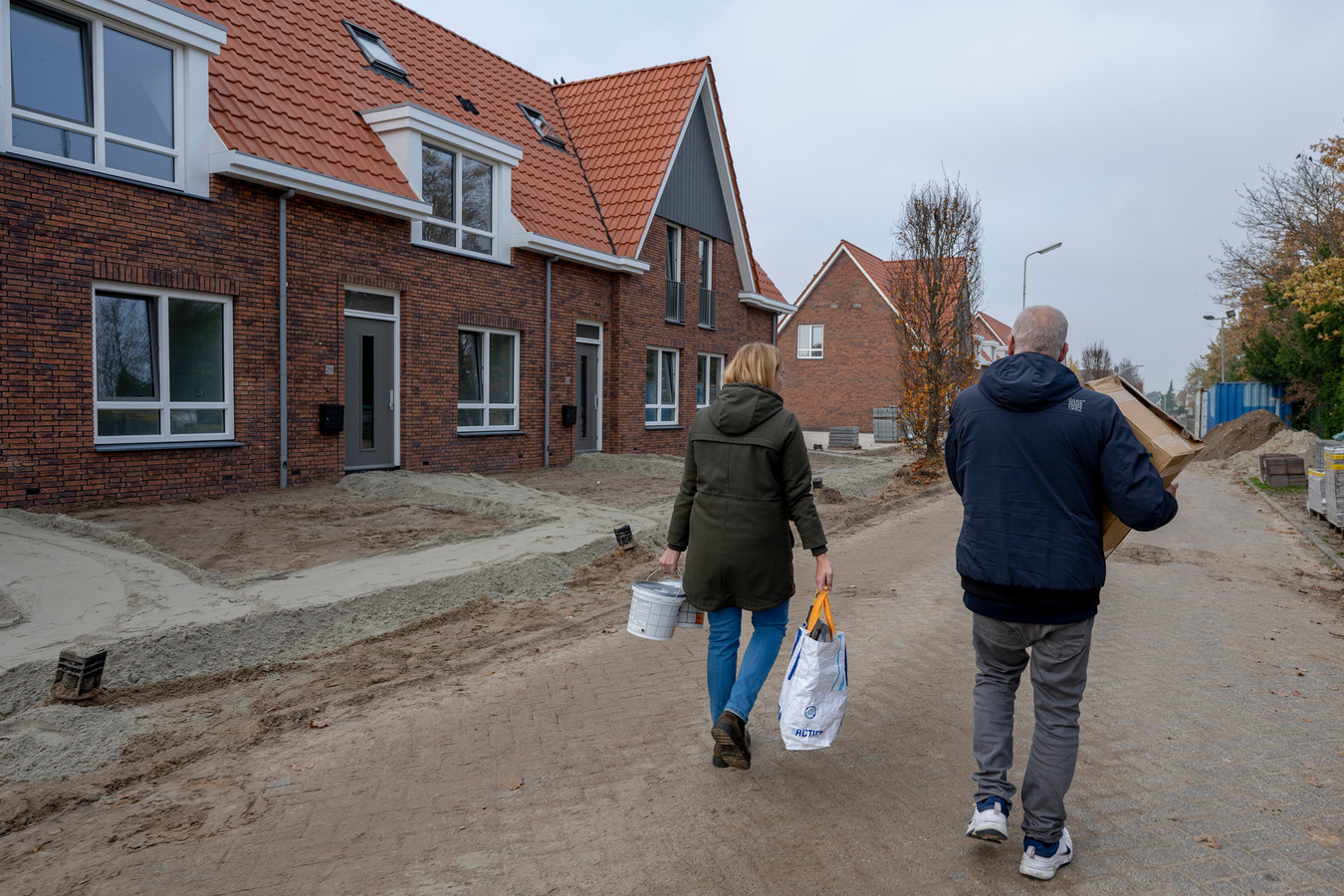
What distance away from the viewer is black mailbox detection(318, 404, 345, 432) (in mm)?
12938

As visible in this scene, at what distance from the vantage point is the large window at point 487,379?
52.4 feet

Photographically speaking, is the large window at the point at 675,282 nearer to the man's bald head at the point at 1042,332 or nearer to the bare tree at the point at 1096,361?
the man's bald head at the point at 1042,332

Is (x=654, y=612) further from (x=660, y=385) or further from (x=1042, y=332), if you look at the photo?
(x=660, y=385)

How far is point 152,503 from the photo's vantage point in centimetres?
1064

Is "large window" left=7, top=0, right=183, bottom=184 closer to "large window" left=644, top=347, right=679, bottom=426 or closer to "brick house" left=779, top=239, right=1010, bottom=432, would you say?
"large window" left=644, top=347, right=679, bottom=426

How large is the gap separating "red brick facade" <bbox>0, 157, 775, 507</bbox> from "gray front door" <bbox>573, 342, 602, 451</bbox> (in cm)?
82

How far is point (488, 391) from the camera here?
1639cm

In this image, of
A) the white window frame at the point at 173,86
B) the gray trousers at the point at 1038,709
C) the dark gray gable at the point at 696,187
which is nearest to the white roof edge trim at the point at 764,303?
the dark gray gable at the point at 696,187

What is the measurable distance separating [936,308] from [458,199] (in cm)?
1073

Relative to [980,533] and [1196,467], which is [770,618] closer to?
[980,533]

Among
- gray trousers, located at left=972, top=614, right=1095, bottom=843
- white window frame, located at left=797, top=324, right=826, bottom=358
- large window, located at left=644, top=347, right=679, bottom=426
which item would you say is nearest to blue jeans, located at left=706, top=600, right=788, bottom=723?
gray trousers, located at left=972, top=614, right=1095, bottom=843

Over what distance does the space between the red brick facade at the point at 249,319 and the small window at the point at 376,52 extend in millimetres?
4003

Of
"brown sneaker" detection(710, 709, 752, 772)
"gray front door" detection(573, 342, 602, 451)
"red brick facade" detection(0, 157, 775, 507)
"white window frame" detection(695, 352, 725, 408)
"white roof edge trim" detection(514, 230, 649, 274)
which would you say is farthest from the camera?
"white window frame" detection(695, 352, 725, 408)

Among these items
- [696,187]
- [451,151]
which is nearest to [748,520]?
[451,151]
